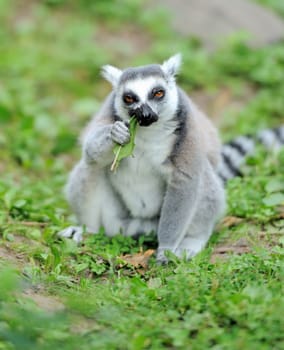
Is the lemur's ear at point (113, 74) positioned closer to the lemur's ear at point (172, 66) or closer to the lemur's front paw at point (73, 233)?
the lemur's ear at point (172, 66)

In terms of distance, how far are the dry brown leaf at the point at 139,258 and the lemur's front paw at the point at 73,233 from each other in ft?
1.58

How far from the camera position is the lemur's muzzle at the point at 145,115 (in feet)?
16.2

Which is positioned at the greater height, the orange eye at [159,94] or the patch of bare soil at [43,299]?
the orange eye at [159,94]

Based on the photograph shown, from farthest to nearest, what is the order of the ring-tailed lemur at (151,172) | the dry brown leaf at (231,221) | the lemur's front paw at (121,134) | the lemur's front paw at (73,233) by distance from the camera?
the dry brown leaf at (231,221) < the lemur's front paw at (73,233) < the ring-tailed lemur at (151,172) < the lemur's front paw at (121,134)

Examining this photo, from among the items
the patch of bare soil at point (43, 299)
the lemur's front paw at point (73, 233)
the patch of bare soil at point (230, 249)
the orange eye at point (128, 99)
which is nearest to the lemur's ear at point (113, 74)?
the orange eye at point (128, 99)

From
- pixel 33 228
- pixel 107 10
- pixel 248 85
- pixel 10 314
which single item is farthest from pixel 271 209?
pixel 107 10

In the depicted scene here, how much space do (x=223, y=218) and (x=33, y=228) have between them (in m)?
1.57

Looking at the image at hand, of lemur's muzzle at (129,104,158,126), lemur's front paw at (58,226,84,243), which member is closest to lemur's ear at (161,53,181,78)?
lemur's muzzle at (129,104,158,126)

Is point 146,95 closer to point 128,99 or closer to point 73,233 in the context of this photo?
point 128,99

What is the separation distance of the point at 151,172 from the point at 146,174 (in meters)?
0.05

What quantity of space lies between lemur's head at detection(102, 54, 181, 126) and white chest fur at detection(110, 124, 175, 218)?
0.17m

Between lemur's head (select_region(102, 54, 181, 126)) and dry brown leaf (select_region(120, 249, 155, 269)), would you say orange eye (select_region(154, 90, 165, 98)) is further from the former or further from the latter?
dry brown leaf (select_region(120, 249, 155, 269))

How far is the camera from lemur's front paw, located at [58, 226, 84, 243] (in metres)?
5.66

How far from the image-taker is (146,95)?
16.6 feet
